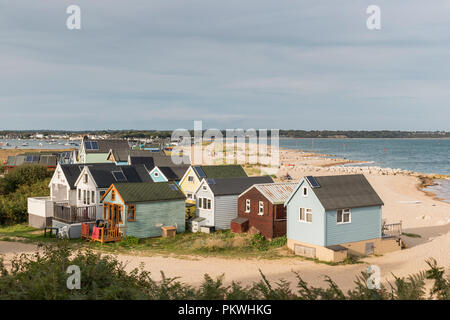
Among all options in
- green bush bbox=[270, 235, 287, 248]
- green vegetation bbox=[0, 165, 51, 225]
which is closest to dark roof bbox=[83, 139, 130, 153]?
green vegetation bbox=[0, 165, 51, 225]

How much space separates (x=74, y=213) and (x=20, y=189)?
54.8 feet

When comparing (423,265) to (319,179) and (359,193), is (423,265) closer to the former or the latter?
(359,193)

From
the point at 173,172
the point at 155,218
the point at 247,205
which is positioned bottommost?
the point at 155,218

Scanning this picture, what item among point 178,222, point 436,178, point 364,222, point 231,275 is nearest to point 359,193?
point 364,222

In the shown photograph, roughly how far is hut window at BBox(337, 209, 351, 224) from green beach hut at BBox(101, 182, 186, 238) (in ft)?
43.0

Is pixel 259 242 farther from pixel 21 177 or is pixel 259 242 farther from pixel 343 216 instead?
pixel 21 177

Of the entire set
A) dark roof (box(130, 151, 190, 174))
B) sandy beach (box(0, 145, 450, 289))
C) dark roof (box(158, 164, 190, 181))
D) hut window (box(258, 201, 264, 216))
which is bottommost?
sandy beach (box(0, 145, 450, 289))

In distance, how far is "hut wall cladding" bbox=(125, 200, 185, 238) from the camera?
32.2 m

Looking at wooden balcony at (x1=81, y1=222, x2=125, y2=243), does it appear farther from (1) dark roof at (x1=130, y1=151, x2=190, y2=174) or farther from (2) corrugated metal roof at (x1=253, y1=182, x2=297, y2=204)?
(1) dark roof at (x1=130, y1=151, x2=190, y2=174)

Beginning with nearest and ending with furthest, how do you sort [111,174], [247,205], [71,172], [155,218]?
[155,218] → [247,205] → [111,174] → [71,172]

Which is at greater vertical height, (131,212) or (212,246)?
(131,212)

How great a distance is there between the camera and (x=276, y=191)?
1280 inches

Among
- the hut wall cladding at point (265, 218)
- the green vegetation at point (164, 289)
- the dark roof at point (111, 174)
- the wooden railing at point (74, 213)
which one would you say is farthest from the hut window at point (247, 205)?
the green vegetation at point (164, 289)

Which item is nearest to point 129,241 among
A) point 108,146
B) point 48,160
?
point 108,146
